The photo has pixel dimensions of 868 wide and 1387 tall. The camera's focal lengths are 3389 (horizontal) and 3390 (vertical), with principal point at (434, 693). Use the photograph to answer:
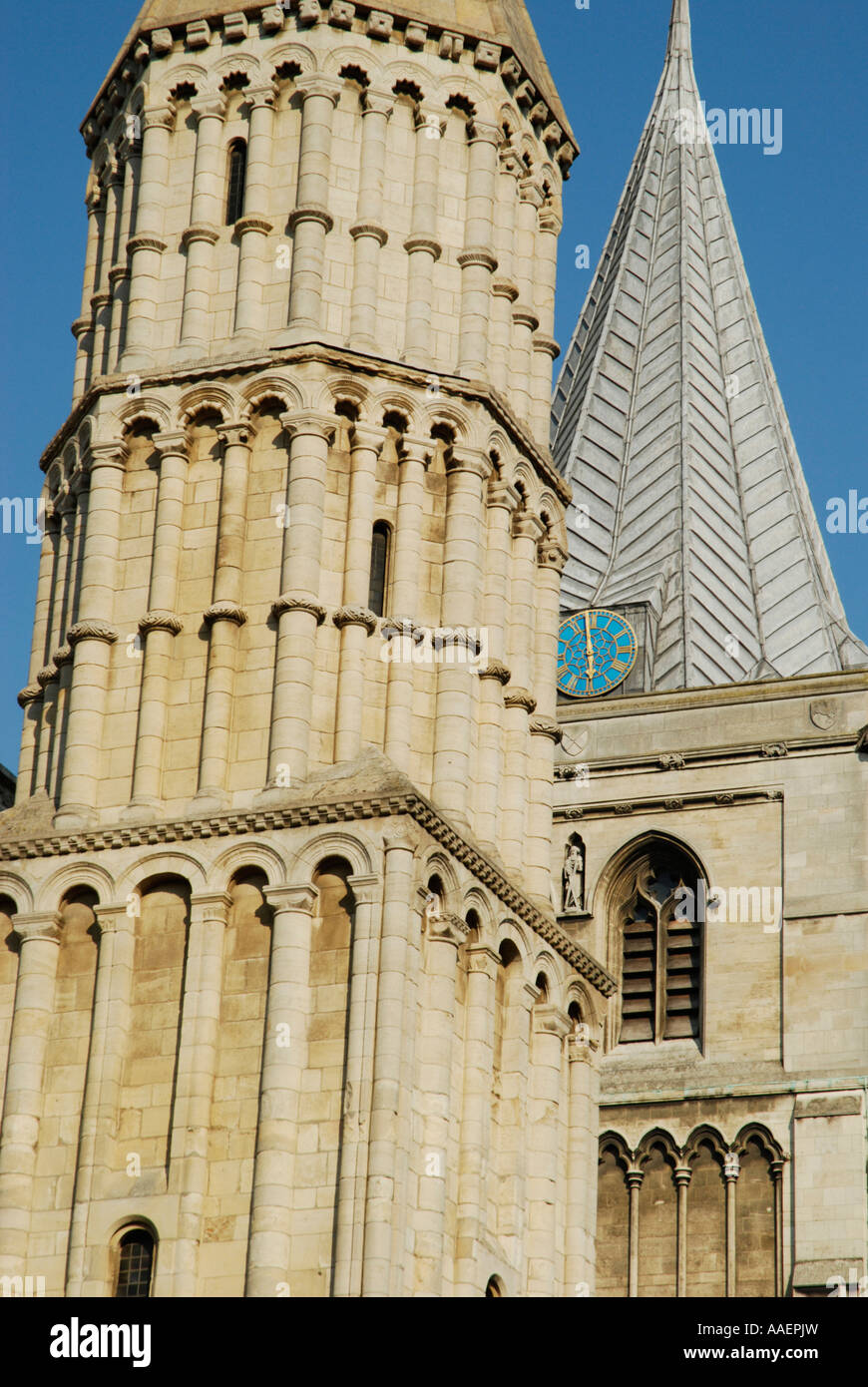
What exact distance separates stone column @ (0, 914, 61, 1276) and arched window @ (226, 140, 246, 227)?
9.84 meters

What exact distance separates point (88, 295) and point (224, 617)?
6.70m

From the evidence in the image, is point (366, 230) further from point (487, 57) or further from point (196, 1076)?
point (196, 1076)

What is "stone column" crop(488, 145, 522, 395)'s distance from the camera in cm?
4372

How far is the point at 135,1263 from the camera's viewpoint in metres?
37.1

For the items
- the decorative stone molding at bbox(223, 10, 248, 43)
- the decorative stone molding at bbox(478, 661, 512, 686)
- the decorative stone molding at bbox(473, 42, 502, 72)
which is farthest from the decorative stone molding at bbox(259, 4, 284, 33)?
the decorative stone molding at bbox(478, 661, 512, 686)

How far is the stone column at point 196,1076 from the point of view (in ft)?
121

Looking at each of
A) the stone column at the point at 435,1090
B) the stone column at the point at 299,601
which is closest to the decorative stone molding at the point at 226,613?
the stone column at the point at 299,601

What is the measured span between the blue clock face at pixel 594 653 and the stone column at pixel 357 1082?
30835 mm

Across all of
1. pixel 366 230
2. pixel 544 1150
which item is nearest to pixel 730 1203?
pixel 544 1150

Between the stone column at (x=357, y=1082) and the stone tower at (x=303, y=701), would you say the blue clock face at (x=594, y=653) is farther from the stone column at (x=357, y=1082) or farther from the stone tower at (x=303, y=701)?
the stone column at (x=357, y=1082)

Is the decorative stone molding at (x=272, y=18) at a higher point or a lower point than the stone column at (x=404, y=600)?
higher

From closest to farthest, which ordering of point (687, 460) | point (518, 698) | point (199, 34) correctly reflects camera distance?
point (518, 698), point (199, 34), point (687, 460)
